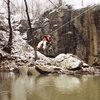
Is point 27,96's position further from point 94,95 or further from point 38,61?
point 38,61

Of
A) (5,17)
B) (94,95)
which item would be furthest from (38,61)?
(94,95)

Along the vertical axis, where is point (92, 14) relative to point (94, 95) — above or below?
above

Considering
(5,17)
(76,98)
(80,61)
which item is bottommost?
(76,98)

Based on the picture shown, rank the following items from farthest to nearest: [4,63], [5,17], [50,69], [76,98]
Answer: [5,17]
[4,63]
[50,69]
[76,98]

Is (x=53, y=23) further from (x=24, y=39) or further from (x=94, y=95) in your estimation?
(x=94, y=95)

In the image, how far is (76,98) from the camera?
10.4 meters

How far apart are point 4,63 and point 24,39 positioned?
519 centimetres

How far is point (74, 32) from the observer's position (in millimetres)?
27297

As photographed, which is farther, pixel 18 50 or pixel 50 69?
pixel 18 50

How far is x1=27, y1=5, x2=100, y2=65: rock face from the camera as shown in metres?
25.9

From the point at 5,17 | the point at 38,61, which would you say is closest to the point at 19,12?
the point at 5,17

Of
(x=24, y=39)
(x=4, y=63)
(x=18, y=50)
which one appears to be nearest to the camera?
(x=4, y=63)

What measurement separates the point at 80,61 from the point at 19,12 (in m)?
12.4

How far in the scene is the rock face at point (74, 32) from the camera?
25.9 meters
